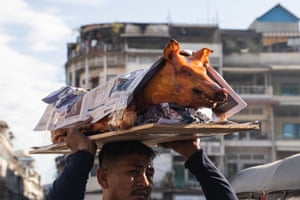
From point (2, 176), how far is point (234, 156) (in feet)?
48.3

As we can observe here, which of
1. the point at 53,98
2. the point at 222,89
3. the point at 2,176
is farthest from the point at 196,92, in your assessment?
the point at 2,176

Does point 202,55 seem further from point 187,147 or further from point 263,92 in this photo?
point 263,92

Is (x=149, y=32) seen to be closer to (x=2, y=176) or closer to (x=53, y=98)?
(x=2, y=176)

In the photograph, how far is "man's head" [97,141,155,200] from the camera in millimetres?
2721

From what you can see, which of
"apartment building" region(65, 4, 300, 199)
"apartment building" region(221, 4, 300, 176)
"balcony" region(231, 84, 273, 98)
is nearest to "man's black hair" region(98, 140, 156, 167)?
"apartment building" region(65, 4, 300, 199)

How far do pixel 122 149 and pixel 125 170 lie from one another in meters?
0.11

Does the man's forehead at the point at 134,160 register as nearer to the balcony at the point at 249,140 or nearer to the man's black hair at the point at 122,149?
the man's black hair at the point at 122,149

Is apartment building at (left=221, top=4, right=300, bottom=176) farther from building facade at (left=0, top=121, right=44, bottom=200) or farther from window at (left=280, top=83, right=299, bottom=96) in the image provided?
building facade at (left=0, top=121, right=44, bottom=200)

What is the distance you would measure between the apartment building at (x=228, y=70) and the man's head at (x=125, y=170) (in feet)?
106

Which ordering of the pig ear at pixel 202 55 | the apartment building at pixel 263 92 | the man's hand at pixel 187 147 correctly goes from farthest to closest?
the apartment building at pixel 263 92 → the man's hand at pixel 187 147 → the pig ear at pixel 202 55

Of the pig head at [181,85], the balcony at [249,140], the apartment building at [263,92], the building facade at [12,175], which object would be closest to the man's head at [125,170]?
the pig head at [181,85]

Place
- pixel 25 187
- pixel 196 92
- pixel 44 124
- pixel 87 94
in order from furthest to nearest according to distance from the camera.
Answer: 1. pixel 25 187
2. pixel 44 124
3. pixel 87 94
4. pixel 196 92

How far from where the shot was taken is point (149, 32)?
37.0 m

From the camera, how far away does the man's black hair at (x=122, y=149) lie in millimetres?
2826
